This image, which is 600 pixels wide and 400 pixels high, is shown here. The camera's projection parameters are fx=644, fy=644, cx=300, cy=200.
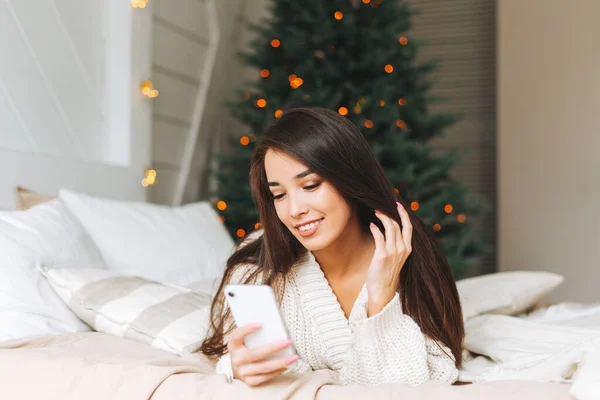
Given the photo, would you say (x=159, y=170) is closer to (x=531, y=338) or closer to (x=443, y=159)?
(x=443, y=159)

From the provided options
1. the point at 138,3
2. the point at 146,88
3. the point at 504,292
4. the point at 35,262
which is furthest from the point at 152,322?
the point at 138,3

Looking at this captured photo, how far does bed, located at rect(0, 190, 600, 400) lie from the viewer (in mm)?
1032

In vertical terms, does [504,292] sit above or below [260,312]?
below

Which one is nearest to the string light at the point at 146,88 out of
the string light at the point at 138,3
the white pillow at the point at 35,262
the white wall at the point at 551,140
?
the string light at the point at 138,3

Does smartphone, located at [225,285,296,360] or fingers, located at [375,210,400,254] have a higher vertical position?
fingers, located at [375,210,400,254]

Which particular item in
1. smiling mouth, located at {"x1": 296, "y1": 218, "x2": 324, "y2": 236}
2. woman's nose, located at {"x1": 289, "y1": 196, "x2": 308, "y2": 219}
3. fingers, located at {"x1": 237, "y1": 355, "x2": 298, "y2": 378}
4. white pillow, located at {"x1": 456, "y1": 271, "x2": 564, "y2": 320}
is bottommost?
white pillow, located at {"x1": 456, "y1": 271, "x2": 564, "y2": 320}

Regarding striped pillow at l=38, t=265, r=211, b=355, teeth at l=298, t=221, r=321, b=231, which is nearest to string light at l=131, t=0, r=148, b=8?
striped pillow at l=38, t=265, r=211, b=355

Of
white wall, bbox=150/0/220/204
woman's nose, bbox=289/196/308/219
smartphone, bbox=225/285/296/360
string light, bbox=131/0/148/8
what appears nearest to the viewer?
smartphone, bbox=225/285/296/360

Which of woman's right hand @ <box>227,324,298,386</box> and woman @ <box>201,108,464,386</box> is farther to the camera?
woman @ <box>201,108,464,386</box>

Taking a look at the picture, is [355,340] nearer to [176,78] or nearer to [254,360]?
[254,360]

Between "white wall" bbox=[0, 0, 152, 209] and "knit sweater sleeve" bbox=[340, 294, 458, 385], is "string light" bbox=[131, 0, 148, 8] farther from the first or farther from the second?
"knit sweater sleeve" bbox=[340, 294, 458, 385]

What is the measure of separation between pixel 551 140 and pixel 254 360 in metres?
3.42

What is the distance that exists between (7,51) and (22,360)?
46.4 inches

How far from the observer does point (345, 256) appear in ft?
4.81
